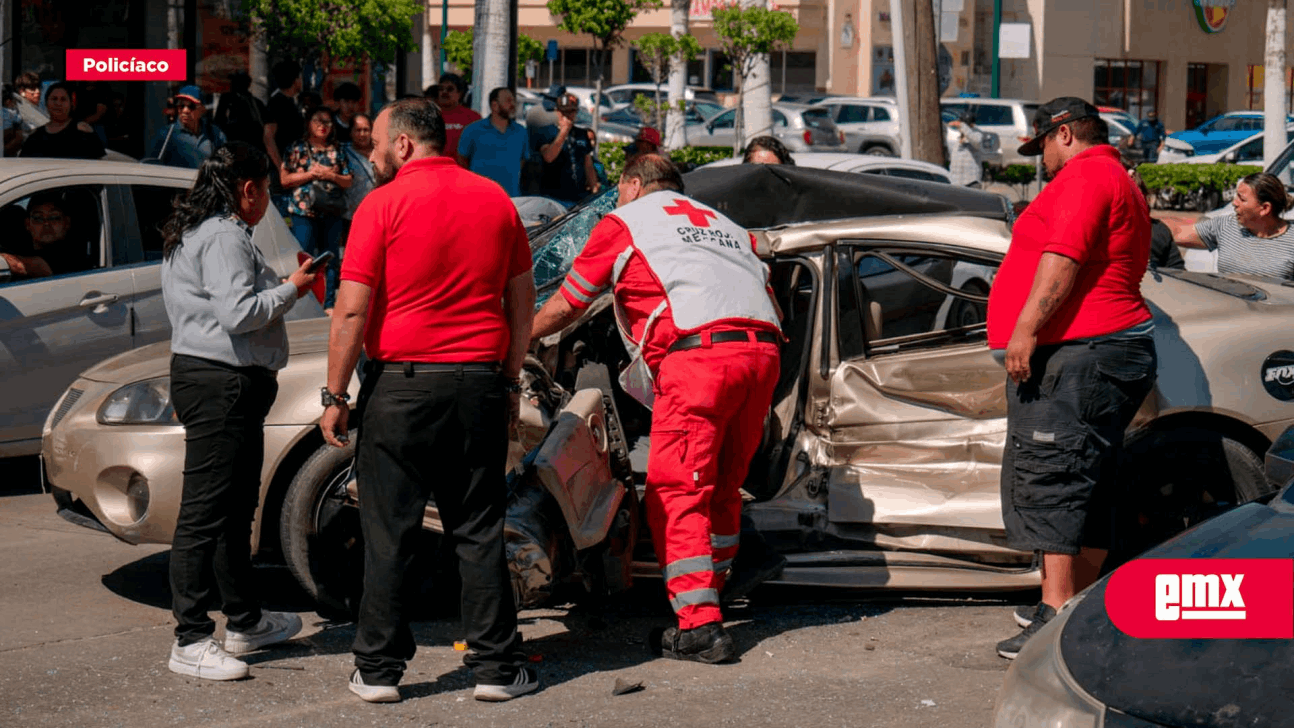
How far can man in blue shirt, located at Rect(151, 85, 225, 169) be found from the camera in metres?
11.8

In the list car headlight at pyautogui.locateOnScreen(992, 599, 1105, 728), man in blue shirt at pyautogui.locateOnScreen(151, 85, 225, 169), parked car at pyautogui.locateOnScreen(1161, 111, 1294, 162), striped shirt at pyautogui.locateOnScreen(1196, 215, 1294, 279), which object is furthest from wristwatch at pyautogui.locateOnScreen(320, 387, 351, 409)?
parked car at pyautogui.locateOnScreen(1161, 111, 1294, 162)

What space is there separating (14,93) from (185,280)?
32.0 feet

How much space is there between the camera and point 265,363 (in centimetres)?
528

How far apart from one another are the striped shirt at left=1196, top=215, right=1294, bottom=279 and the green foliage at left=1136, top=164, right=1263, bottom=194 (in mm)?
20179

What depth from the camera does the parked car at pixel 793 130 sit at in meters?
33.5

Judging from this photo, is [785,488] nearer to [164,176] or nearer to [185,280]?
[185,280]

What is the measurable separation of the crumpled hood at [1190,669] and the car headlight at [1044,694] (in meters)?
0.02

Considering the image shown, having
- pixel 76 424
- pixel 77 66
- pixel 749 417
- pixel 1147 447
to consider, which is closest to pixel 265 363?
pixel 76 424

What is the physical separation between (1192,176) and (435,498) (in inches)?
972

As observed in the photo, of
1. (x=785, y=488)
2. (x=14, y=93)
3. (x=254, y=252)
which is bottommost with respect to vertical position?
(x=785, y=488)

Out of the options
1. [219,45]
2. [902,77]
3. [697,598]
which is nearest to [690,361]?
[697,598]

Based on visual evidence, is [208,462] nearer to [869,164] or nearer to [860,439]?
[860,439]

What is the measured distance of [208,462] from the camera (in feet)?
17.1

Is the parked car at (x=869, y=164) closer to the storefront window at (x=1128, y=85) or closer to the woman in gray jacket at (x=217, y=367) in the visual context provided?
the woman in gray jacket at (x=217, y=367)
